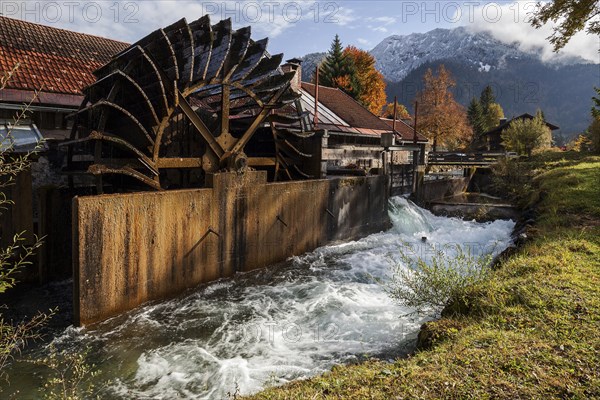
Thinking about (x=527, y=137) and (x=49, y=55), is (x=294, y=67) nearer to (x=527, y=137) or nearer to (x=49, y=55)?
(x=49, y=55)

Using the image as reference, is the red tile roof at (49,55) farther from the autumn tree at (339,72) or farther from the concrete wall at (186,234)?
the autumn tree at (339,72)

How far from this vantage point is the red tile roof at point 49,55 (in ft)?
32.3

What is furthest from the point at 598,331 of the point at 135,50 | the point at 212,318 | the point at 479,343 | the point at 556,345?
the point at 135,50

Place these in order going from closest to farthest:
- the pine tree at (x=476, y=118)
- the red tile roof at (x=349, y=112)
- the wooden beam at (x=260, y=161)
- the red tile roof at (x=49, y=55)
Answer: the wooden beam at (x=260, y=161)
the red tile roof at (x=49, y=55)
the red tile roof at (x=349, y=112)
the pine tree at (x=476, y=118)

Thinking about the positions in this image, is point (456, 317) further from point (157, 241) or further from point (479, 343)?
point (157, 241)

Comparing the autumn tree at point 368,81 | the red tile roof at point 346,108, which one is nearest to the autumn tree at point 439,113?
the autumn tree at point 368,81

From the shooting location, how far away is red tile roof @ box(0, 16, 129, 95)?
9844 mm

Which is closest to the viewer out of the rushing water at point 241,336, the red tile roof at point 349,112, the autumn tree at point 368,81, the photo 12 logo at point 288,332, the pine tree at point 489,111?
the rushing water at point 241,336

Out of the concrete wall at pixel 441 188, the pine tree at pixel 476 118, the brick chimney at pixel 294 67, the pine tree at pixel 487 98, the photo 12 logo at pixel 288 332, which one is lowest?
the photo 12 logo at pixel 288 332

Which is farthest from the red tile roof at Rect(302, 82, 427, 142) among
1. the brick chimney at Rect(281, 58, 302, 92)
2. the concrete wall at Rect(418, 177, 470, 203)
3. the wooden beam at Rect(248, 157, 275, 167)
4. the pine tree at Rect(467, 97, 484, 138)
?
the pine tree at Rect(467, 97, 484, 138)

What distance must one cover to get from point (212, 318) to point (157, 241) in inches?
57.6

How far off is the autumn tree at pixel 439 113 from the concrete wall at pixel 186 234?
3197cm

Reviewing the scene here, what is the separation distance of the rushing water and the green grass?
940 millimetres

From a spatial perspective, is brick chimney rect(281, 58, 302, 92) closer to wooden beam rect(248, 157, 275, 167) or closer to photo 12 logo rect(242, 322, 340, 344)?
wooden beam rect(248, 157, 275, 167)
